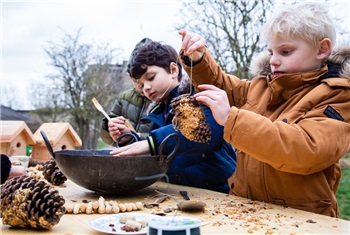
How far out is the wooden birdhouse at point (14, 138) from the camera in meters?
2.95

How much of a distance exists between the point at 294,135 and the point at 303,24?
403mm

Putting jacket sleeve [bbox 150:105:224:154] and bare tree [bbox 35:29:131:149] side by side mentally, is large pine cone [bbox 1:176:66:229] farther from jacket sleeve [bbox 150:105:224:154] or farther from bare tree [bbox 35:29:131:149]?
bare tree [bbox 35:29:131:149]

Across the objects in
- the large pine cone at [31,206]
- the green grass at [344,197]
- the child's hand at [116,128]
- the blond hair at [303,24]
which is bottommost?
the green grass at [344,197]

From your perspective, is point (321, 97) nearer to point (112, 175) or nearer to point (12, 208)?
point (112, 175)

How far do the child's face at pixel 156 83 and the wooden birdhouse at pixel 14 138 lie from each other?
149cm

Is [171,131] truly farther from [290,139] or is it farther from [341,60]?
[341,60]

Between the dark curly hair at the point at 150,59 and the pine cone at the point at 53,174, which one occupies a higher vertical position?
the dark curly hair at the point at 150,59

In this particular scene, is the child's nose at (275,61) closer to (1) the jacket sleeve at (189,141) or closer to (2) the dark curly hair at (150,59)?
(1) the jacket sleeve at (189,141)

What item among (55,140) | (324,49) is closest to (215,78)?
(324,49)

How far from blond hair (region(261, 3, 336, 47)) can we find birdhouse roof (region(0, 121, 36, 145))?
2105 millimetres

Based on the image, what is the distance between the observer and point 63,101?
24.3ft

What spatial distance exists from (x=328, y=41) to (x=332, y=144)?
0.40 m

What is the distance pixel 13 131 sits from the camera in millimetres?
2982

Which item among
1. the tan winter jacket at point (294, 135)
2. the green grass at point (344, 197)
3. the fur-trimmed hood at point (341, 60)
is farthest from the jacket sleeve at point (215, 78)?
the green grass at point (344, 197)
